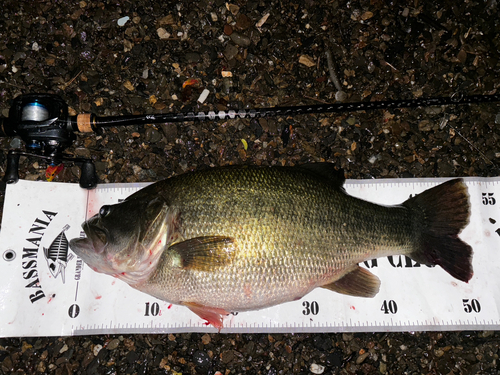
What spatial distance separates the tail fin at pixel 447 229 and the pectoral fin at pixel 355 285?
1.37 ft

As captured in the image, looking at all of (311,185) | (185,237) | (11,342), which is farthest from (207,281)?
(11,342)

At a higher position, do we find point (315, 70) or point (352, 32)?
point (352, 32)

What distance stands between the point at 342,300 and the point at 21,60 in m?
3.41

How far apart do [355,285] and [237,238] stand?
0.94 m

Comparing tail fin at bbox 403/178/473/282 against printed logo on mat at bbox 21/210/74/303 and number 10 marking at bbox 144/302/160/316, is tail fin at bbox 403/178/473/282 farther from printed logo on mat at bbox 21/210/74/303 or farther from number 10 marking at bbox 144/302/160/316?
printed logo on mat at bbox 21/210/74/303

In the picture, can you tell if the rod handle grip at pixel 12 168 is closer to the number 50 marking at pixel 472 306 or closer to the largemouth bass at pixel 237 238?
the largemouth bass at pixel 237 238

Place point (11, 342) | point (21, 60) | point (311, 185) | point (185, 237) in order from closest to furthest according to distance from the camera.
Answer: point (185, 237), point (311, 185), point (11, 342), point (21, 60)

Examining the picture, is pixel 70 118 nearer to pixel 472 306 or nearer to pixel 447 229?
pixel 447 229

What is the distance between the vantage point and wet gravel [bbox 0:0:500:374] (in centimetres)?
273

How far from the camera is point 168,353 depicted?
100.0 inches

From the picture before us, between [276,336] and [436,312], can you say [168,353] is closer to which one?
[276,336]

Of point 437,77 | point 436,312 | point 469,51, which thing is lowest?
point 436,312

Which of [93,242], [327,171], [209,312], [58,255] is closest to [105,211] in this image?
[93,242]

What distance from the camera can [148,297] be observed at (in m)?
2.53
